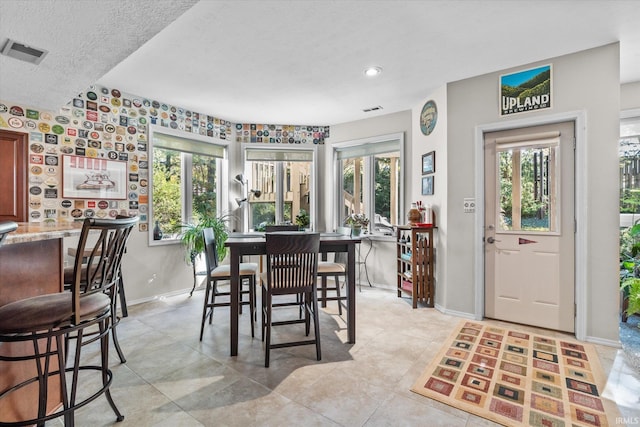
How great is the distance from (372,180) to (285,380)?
10.9 ft

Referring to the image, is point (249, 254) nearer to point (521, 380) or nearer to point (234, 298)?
point (234, 298)

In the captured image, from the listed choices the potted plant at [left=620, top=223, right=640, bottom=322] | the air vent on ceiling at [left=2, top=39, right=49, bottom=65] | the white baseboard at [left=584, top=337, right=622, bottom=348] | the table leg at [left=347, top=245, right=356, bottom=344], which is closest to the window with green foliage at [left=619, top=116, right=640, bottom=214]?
the potted plant at [left=620, top=223, right=640, bottom=322]

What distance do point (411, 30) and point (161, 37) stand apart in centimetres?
199

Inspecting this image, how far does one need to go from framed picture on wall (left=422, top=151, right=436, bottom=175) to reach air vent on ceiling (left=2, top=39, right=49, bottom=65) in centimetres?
358

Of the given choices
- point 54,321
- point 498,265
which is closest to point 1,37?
point 54,321

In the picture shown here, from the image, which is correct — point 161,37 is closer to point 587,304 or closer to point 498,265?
point 498,265

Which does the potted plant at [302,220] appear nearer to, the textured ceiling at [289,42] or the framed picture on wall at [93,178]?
the textured ceiling at [289,42]

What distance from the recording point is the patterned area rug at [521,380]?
172 centimetres

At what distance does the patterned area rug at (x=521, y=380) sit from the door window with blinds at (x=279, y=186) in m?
3.09

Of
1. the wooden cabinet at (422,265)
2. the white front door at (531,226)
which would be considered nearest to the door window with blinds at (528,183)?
the white front door at (531,226)

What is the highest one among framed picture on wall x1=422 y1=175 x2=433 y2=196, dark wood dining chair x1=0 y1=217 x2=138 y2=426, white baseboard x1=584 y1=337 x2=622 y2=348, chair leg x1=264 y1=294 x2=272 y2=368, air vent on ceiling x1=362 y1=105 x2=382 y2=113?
air vent on ceiling x1=362 y1=105 x2=382 y2=113

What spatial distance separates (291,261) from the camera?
2.31 m

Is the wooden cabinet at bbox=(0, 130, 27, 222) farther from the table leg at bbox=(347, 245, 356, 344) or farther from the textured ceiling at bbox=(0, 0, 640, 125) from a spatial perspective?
the table leg at bbox=(347, 245, 356, 344)

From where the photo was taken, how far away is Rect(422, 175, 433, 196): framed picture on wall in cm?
368
